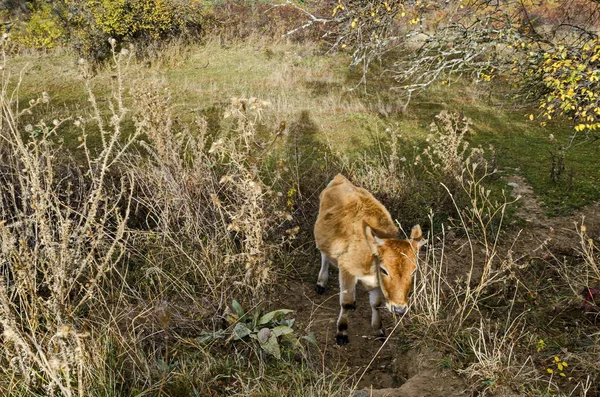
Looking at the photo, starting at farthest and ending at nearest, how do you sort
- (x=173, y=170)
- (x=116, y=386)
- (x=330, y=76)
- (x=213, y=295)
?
(x=330, y=76)
(x=173, y=170)
(x=213, y=295)
(x=116, y=386)

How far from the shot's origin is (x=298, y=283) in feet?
18.2

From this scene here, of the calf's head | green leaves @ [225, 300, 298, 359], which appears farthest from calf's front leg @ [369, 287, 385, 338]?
green leaves @ [225, 300, 298, 359]

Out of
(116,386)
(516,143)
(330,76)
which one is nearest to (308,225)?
(116,386)

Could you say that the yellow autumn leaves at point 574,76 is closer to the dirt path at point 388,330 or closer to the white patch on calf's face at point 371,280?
the dirt path at point 388,330

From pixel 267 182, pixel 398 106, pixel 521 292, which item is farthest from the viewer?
pixel 398 106

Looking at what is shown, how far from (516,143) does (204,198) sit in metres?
7.25

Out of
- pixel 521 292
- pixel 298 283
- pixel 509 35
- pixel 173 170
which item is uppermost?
pixel 509 35

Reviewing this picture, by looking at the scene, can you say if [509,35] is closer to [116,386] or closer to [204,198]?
[204,198]

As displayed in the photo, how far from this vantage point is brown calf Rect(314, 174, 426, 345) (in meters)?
3.88

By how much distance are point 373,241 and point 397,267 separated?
0.33m

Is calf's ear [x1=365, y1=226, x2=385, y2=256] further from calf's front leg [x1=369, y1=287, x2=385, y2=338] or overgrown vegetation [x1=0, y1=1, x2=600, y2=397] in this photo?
calf's front leg [x1=369, y1=287, x2=385, y2=338]

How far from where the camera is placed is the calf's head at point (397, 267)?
3.85 meters

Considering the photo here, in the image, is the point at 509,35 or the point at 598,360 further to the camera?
the point at 509,35

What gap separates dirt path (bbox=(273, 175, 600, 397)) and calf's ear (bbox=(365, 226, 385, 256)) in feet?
2.93
